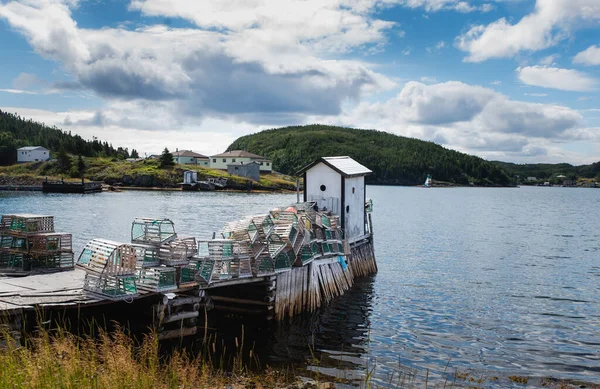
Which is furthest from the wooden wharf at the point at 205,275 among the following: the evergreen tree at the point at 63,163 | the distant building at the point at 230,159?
the evergreen tree at the point at 63,163

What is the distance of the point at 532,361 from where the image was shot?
2147 centimetres

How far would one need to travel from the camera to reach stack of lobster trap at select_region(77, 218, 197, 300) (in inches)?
698

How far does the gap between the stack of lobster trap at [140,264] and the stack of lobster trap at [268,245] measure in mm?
751

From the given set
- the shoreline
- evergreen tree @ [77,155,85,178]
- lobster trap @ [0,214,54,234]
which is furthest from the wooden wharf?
evergreen tree @ [77,155,85,178]

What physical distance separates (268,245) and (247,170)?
123 m

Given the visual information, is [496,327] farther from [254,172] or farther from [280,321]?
[254,172]

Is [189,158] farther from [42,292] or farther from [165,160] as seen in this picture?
[42,292]

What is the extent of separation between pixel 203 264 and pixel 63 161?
132m

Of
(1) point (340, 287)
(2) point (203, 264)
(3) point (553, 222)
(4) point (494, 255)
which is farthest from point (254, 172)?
(2) point (203, 264)

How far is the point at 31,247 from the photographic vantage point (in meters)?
22.9

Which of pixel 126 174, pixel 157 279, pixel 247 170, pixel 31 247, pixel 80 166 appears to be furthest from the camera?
pixel 247 170

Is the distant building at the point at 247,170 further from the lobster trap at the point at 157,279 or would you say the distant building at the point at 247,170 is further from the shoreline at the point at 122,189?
the lobster trap at the point at 157,279

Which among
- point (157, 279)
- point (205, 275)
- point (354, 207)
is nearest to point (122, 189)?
point (354, 207)

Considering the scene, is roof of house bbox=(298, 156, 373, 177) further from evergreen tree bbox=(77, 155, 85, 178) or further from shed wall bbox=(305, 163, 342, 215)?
evergreen tree bbox=(77, 155, 85, 178)
